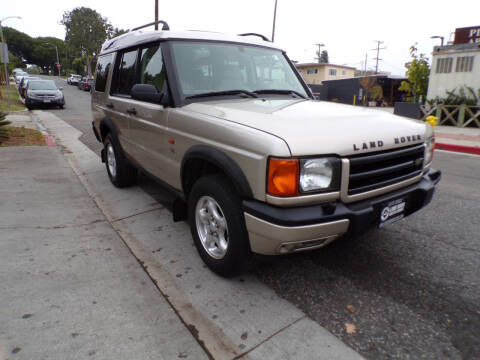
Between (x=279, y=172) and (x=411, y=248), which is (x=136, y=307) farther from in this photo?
(x=411, y=248)

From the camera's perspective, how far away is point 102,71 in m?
5.41

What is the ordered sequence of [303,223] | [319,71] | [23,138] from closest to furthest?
[303,223] < [23,138] < [319,71]

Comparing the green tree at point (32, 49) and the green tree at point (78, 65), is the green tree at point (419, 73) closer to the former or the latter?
the green tree at point (78, 65)

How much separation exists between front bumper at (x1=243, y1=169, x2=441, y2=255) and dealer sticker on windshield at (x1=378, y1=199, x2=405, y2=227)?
0.26 feet

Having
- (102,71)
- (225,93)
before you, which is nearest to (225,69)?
(225,93)

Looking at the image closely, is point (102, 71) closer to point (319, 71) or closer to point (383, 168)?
point (383, 168)

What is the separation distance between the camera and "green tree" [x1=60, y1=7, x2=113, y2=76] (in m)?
62.8

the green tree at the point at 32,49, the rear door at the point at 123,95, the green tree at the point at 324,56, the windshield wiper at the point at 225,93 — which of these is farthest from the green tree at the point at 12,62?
the green tree at the point at 324,56

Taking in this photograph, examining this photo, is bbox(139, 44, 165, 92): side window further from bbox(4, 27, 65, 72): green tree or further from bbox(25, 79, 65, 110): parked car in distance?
bbox(4, 27, 65, 72): green tree

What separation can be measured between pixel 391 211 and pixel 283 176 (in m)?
1.00

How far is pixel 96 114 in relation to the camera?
5773mm

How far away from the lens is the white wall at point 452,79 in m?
16.7

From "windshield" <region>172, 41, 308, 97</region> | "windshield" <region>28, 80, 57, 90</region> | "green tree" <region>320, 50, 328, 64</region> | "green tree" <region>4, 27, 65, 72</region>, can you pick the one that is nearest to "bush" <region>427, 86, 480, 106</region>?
"windshield" <region>172, 41, 308, 97</region>

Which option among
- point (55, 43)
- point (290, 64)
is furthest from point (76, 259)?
point (55, 43)
